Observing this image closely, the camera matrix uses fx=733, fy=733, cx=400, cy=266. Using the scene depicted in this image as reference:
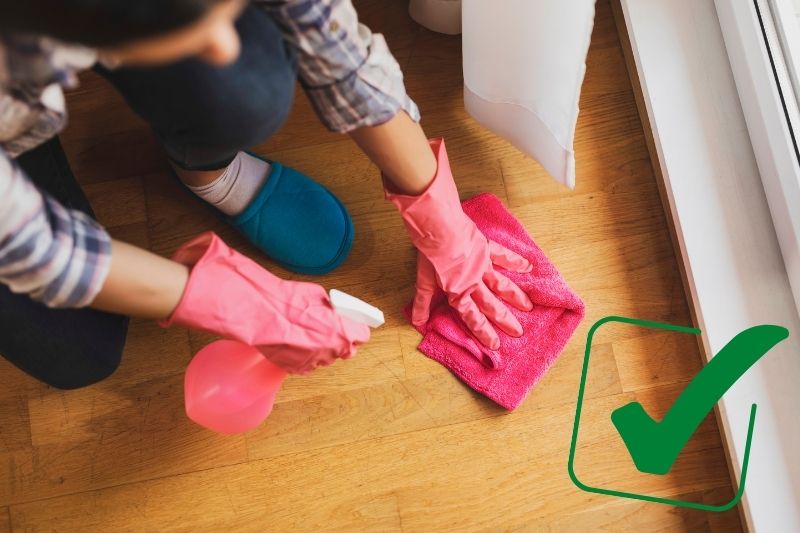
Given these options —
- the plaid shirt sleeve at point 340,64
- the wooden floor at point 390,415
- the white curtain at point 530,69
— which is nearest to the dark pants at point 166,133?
A: the plaid shirt sleeve at point 340,64

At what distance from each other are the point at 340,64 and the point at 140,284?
286mm

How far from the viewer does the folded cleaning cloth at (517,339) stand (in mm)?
977

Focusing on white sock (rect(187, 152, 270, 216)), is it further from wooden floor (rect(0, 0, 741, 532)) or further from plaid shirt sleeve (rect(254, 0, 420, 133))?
plaid shirt sleeve (rect(254, 0, 420, 133))

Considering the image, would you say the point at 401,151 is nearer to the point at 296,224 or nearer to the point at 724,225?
the point at 296,224

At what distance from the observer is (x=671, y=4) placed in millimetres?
1019

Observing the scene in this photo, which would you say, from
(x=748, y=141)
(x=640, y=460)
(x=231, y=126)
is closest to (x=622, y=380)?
(x=640, y=460)

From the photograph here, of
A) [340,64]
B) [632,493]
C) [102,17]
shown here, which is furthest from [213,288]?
[632,493]

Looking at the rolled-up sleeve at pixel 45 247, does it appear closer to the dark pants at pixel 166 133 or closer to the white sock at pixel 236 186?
the dark pants at pixel 166 133

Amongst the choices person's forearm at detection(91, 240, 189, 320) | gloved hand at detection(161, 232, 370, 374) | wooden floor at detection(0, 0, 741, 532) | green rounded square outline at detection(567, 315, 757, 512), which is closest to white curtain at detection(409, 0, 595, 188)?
wooden floor at detection(0, 0, 741, 532)

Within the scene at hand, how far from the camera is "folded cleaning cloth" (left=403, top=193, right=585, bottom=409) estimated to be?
0.98 metres

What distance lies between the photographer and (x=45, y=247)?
0.62 metres

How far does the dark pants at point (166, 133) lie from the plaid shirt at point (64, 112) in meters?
0.03

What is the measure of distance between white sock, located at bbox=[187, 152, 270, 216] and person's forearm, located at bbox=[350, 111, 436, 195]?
7.9 inches

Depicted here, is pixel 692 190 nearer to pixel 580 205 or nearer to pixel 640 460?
pixel 580 205
